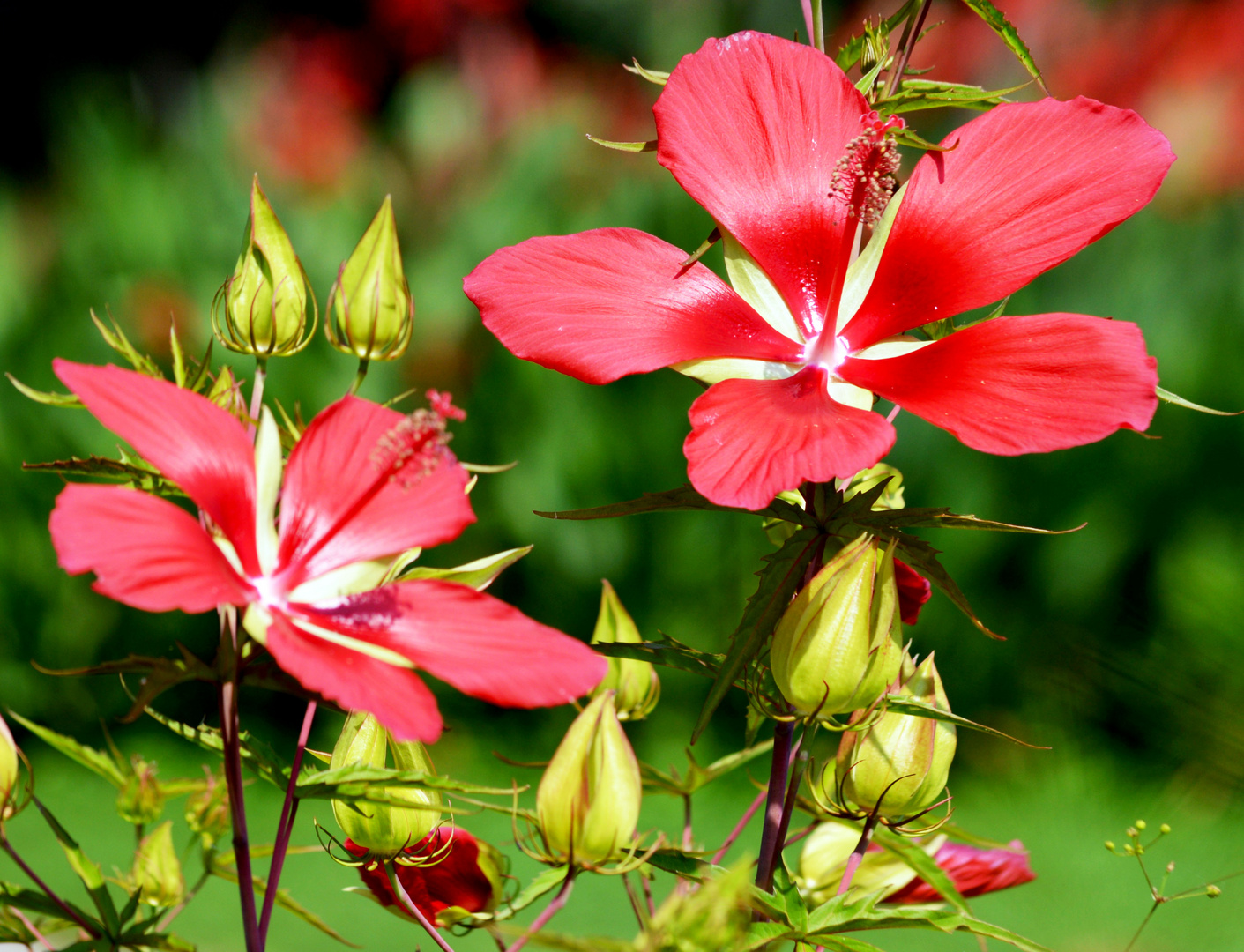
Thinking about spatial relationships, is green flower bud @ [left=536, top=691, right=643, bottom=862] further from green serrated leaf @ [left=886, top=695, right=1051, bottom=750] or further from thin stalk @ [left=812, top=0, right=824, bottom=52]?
thin stalk @ [left=812, top=0, right=824, bottom=52]

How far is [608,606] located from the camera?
52 cm

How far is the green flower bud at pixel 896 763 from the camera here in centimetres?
41

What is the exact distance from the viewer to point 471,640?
35cm

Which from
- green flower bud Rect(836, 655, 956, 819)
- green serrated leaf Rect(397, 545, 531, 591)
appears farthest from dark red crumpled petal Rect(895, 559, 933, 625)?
green serrated leaf Rect(397, 545, 531, 591)

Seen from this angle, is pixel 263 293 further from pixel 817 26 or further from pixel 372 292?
pixel 817 26

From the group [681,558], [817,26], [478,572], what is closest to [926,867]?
[478,572]

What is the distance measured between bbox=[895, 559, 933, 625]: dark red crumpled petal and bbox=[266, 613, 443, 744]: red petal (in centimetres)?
21

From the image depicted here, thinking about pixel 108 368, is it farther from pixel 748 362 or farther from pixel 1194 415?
pixel 1194 415

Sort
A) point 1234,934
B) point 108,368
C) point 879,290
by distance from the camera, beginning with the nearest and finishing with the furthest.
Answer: point 108,368
point 879,290
point 1234,934

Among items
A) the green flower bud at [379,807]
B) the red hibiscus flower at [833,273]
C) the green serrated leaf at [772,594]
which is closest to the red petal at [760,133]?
the red hibiscus flower at [833,273]

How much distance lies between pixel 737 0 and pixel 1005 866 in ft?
8.87

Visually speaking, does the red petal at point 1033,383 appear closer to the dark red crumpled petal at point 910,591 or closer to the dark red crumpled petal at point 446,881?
the dark red crumpled petal at point 910,591

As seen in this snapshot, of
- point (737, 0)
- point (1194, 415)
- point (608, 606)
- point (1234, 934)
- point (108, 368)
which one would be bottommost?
point (1234, 934)

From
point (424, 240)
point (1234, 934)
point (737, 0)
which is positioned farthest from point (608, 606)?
point (737, 0)
